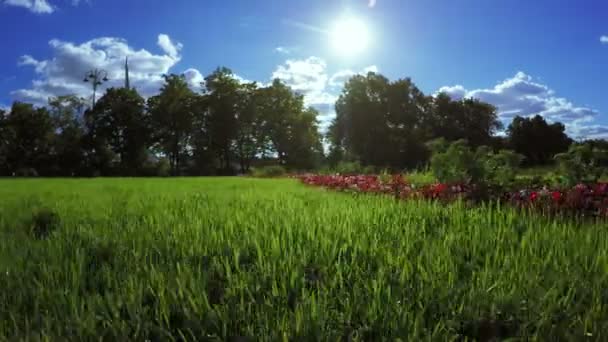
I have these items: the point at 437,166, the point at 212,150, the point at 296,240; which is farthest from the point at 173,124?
the point at 296,240

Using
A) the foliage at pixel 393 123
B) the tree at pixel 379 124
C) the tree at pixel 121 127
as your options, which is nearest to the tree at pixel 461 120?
the foliage at pixel 393 123

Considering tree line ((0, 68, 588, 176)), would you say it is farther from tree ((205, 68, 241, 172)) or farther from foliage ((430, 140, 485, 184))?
foliage ((430, 140, 485, 184))

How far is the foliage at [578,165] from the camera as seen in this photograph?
266 inches

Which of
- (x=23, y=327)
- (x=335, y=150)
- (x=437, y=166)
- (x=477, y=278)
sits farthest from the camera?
(x=335, y=150)

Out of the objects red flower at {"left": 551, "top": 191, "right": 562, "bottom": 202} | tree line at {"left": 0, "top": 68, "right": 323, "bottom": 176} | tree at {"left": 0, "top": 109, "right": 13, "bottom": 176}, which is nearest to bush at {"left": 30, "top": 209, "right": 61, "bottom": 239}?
red flower at {"left": 551, "top": 191, "right": 562, "bottom": 202}

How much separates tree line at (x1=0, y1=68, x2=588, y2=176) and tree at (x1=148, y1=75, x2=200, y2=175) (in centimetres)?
11

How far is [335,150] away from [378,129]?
5192mm

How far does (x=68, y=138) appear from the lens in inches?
1570

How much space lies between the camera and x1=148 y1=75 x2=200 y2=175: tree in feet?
140

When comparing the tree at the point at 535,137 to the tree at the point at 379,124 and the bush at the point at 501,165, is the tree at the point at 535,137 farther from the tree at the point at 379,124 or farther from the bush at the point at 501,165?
the bush at the point at 501,165

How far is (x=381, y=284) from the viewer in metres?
1.99

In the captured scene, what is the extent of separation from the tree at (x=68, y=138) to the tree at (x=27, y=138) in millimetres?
909

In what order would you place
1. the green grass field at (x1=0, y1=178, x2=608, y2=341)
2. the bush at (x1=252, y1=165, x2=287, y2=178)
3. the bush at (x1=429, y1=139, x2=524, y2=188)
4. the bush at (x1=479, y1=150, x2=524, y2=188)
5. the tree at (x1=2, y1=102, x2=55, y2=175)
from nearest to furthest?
the green grass field at (x1=0, y1=178, x2=608, y2=341), the bush at (x1=479, y1=150, x2=524, y2=188), the bush at (x1=429, y1=139, x2=524, y2=188), the bush at (x1=252, y1=165, x2=287, y2=178), the tree at (x1=2, y1=102, x2=55, y2=175)

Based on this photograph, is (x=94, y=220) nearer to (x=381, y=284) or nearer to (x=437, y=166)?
(x=381, y=284)
